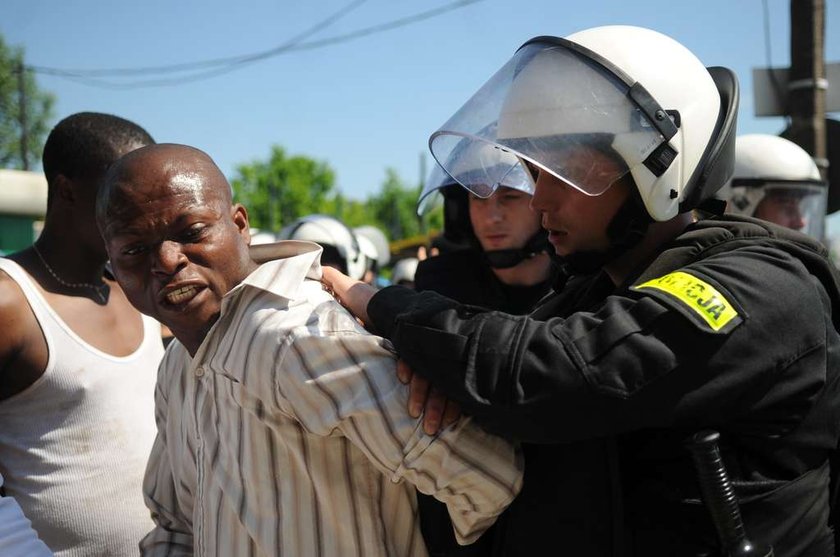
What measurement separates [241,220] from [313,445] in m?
0.70

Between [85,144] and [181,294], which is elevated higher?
[85,144]

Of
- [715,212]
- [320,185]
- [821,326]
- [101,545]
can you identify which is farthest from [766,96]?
[320,185]

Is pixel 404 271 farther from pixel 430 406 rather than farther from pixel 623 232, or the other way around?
pixel 430 406

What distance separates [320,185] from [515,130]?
5759 cm

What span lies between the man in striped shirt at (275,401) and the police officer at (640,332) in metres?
0.11

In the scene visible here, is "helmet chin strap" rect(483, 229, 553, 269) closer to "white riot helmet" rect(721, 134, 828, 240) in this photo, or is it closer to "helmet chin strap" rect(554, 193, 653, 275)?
"white riot helmet" rect(721, 134, 828, 240)

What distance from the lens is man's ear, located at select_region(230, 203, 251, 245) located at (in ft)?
6.76

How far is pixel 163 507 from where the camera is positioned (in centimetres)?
217

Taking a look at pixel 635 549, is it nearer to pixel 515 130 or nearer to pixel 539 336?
pixel 539 336

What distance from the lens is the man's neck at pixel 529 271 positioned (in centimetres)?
375

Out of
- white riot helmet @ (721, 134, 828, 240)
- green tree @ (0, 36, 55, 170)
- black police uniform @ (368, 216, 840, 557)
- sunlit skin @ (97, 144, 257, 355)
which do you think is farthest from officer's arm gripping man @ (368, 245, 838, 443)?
green tree @ (0, 36, 55, 170)

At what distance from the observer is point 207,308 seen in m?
1.88

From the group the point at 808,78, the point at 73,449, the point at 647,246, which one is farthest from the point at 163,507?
the point at 808,78

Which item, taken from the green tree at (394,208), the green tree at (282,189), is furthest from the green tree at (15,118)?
the green tree at (394,208)
